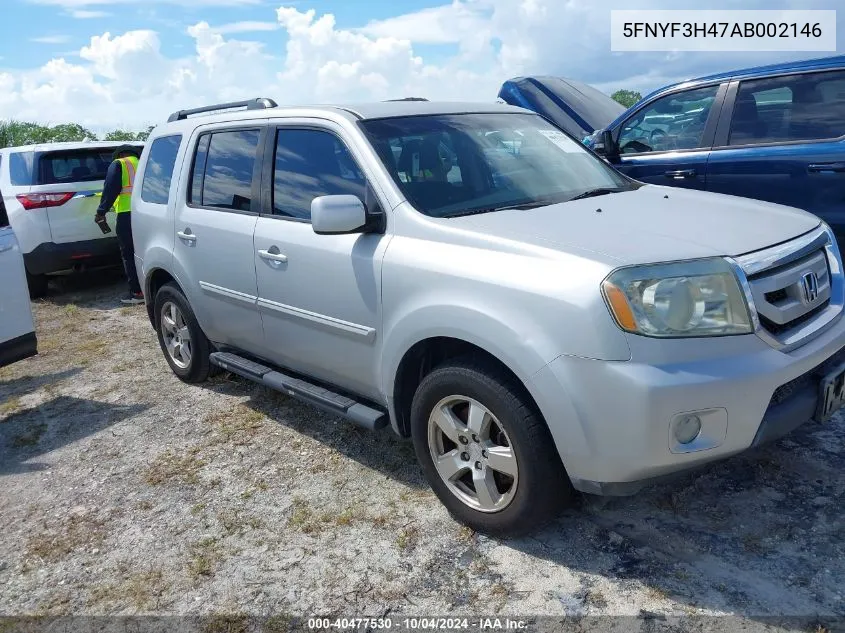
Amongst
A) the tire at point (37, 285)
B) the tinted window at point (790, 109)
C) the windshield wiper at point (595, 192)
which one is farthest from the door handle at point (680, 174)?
the tire at point (37, 285)

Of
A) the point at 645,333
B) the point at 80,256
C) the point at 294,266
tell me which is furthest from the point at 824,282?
the point at 80,256

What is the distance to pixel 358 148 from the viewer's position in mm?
3525

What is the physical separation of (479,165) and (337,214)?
32.0 inches

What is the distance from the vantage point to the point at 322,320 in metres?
3.64

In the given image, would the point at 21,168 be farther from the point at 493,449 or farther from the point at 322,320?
the point at 493,449

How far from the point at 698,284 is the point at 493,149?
1513 millimetres

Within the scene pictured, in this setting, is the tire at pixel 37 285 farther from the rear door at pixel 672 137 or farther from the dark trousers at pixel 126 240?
the rear door at pixel 672 137

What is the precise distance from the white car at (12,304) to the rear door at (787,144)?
16.5ft

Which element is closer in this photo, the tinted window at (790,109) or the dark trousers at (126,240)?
the tinted window at (790,109)

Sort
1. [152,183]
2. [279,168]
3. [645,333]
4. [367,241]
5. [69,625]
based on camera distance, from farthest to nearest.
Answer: [152,183] → [279,168] → [367,241] → [69,625] → [645,333]

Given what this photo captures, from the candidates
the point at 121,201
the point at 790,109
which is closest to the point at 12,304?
the point at 121,201

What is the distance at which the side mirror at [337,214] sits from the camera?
321cm

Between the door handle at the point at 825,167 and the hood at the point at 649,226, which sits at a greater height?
the door handle at the point at 825,167

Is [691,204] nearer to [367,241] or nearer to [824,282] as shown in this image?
[824,282]
